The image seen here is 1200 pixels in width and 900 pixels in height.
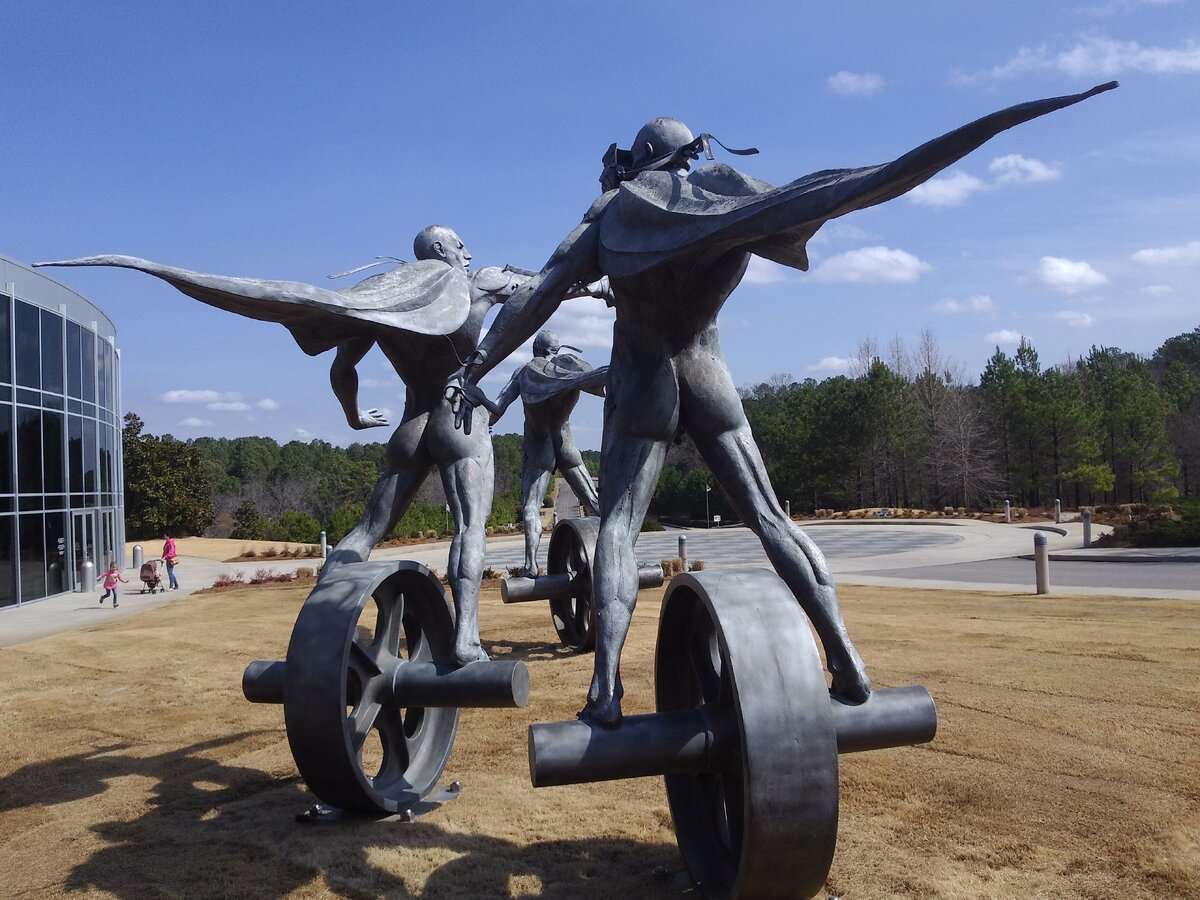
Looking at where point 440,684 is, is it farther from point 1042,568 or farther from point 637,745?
point 1042,568

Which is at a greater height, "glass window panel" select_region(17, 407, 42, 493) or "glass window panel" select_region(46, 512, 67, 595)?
"glass window panel" select_region(17, 407, 42, 493)

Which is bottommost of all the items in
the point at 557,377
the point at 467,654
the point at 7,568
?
the point at 7,568

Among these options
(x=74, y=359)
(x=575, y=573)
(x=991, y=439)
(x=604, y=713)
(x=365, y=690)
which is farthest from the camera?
(x=991, y=439)

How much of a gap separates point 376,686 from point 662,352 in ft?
7.20

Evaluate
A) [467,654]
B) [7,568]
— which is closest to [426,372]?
[467,654]

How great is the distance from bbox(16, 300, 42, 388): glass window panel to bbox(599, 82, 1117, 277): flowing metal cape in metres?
19.7

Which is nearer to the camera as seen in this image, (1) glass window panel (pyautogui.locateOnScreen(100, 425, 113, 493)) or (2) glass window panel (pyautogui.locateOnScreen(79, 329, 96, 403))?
(2) glass window panel (pyautogui.locateOnScreen(79, 329, 96, 403))

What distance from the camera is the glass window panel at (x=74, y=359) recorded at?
72.3ft

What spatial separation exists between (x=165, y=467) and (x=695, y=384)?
1771 inches

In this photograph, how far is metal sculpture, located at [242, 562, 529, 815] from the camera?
3.95 metres

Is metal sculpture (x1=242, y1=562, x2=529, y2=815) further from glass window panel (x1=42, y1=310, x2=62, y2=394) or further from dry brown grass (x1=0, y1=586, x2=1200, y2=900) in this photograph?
glass window panel (x1=42, y1=310, x2=62, y2=394)

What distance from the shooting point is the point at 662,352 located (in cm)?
384

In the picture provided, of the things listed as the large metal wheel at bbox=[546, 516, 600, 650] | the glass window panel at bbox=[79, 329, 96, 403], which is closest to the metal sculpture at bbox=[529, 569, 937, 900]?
the large metal wheel at bbox=[546, 516, 600, 650]

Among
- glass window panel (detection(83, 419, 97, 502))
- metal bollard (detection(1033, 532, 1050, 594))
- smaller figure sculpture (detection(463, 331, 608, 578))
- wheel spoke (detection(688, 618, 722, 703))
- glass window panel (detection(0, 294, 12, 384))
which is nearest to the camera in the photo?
wheel spoke (detection(688, 618, 722, 703))
